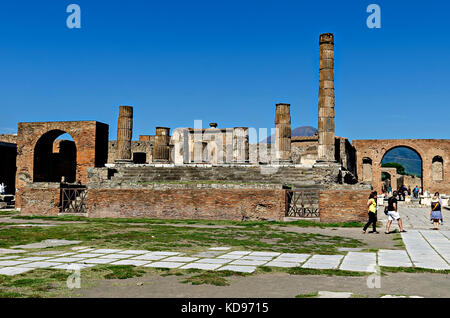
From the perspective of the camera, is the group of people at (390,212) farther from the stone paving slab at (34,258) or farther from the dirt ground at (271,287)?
the stone paving slab at (34,258)

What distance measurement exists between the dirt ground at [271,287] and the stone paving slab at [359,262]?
520mm

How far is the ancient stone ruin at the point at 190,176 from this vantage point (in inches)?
629

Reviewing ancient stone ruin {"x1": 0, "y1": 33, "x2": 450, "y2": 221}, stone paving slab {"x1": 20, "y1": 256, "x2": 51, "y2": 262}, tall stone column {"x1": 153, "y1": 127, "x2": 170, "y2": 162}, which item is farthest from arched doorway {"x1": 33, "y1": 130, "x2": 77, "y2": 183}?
stone paving slab {"x1": 20, "y1": 256, "x2": 51, "y2": 262}

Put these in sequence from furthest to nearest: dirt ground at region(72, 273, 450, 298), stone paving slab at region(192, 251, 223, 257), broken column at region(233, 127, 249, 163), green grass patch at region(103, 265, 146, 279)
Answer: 1. broken column at region(233, 127, 249, 163)
2. stone paving slab at region(192, 251, 223, 257)
3. green grass patch at region(103, 265, 146, 279)
4. dirt ground at region(72, 273, 450, 298)

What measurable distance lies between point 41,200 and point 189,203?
632 centimetres

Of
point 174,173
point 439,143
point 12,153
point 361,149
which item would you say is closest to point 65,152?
point 12,153

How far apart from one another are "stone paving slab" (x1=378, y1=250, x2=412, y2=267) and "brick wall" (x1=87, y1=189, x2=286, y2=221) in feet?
23.6

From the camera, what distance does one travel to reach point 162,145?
86.5ft

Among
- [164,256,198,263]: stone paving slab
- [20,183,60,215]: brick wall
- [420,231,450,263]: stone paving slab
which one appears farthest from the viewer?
[20,183,60,215]: brick wall

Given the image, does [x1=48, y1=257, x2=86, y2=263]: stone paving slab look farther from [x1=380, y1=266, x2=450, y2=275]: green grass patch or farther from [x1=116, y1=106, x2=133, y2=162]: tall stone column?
[x1=116, y1=106, x2=133, y2=162]: tall stone column

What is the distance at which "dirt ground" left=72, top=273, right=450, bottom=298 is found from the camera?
198 inches

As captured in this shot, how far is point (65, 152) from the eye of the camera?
37.6m

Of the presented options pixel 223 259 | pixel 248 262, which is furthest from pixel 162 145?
pixel 248 262
